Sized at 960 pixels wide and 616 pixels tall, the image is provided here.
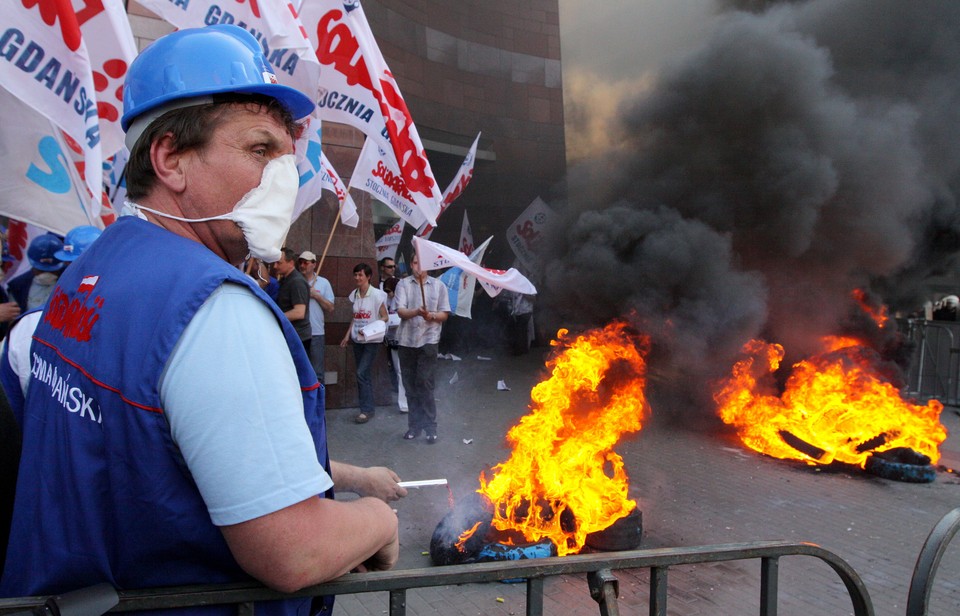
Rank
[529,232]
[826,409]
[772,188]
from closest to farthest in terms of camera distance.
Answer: [826,409], [772,188], [529,232]

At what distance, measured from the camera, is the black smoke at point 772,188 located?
9.10 meters

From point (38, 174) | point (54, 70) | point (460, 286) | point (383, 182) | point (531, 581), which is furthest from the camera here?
point (460, 286)

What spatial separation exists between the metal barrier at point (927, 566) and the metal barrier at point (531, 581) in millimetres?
378

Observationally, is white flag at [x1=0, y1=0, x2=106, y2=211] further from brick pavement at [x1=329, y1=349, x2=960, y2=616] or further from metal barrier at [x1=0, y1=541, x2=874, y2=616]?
brick pavement at [x1=329, y1=349, x2=960, y2=616]

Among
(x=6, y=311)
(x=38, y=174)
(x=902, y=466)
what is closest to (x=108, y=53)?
(x=38, y=174)

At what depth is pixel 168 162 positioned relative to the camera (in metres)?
1.24

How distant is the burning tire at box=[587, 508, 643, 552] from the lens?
4.54 m

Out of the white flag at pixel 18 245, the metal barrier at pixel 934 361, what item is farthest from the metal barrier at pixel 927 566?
the metal barrier at pixel 934 361

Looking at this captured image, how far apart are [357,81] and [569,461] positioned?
3.98 meters

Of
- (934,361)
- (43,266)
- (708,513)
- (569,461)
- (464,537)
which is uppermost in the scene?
(43,266)

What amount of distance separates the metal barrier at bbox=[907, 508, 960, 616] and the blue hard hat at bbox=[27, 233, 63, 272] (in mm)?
5018

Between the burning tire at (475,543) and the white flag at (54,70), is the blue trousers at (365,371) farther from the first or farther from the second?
the white flag at (54,70)

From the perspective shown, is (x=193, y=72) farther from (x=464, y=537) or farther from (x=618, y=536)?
(x=618, y=536)

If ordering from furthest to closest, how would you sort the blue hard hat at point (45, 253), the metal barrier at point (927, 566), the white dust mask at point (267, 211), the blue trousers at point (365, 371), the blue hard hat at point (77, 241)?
the blue trousers at point (365, 371)
the blue hard hat at point (45, 253)
the blue hard hat at point (77, 241)
the metal barrier at point (927, 566)
the white dust mask at point (267, 211)
